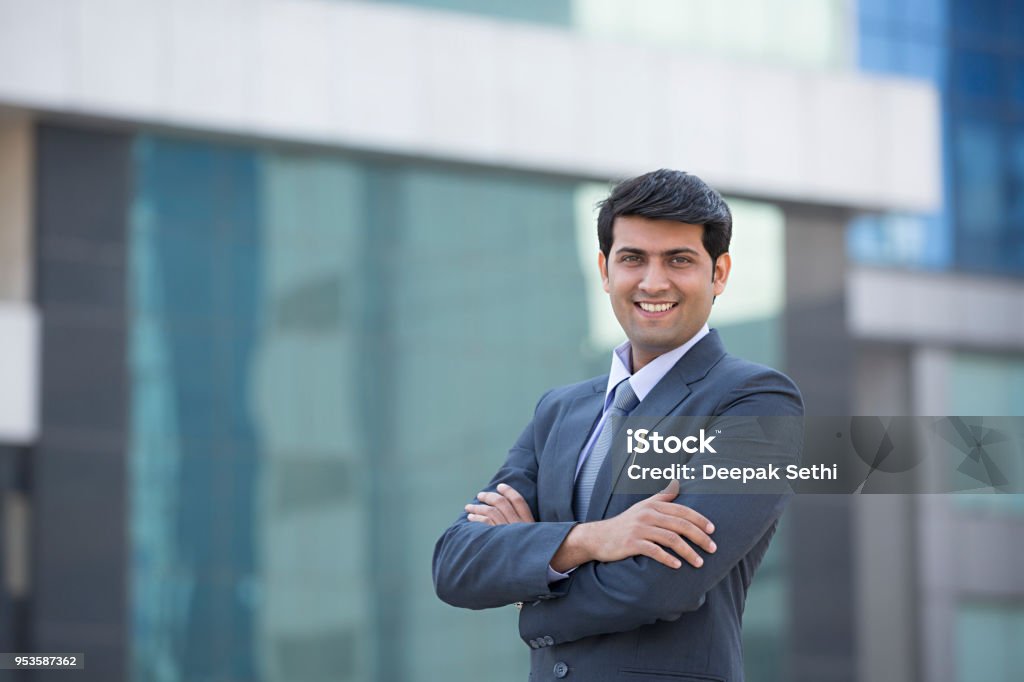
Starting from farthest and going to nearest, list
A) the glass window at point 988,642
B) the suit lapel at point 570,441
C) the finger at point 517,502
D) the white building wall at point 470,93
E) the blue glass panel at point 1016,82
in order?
the blue glass panel at point 1016,82 → the glass window at point 988,642 → the white building wall at point 470,93 → the finger at point 517,502 → the suit lapel at point 570,441

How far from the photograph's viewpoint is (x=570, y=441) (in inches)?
162

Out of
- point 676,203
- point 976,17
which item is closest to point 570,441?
point 676,203

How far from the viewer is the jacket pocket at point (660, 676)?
3689 millimetres

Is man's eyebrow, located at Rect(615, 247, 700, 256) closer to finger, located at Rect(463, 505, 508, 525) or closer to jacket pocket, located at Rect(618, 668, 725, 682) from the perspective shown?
finger, located at Rect(463, 505, 508, 525)

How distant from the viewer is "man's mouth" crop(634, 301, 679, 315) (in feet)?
13.0

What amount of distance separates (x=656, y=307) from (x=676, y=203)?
0.25 meters

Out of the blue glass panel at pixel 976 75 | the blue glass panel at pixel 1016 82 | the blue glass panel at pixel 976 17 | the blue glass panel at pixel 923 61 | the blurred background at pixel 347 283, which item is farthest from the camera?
the blue glass panel at pixel 1016 82

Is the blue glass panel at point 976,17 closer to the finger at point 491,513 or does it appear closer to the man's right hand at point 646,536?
the finger at point 491,513

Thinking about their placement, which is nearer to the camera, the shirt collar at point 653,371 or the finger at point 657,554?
the finger at point 657,554

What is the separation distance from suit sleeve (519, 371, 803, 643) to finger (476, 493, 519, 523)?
30cm

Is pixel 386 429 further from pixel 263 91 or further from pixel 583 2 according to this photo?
pixel 583 2

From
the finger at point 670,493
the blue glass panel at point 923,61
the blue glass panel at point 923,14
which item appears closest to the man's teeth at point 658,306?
A: the finger at point 670,493

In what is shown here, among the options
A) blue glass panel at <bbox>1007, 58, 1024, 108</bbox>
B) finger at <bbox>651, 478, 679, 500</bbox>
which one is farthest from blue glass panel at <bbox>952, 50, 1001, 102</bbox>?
finger at <bbox>651, 478, 679, 500</bbox>

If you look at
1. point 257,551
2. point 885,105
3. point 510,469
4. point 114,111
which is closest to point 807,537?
point 885,105
